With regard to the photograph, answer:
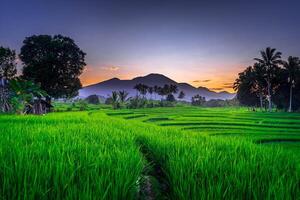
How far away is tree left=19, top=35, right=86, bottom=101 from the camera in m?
37.4

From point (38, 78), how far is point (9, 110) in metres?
17.9

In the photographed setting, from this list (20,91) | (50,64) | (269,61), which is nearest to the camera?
(20,91)

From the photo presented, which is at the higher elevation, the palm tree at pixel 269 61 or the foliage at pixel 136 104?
the palm tree at pixel 269 61

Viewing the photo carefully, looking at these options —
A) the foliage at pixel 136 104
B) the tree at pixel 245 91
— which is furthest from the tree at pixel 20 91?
the tree at pixel 245 91

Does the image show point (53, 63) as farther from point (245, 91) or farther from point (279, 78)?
point (245, 91)

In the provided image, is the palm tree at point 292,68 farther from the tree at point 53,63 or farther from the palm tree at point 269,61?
the tree at point 53,63

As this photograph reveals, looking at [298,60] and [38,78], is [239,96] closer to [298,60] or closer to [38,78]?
[298,60]

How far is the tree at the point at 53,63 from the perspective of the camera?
3744 cm

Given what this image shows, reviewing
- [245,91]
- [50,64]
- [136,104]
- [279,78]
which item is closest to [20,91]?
[50,64]

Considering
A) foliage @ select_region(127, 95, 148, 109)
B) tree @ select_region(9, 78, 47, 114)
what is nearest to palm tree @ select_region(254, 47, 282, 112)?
foliage @ select_region(127, 95, 148, 109)

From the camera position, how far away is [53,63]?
38156mm

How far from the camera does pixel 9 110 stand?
20.2 metres

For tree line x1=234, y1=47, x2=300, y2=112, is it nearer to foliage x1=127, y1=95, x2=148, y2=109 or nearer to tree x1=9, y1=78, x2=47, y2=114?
foliage x1=127, y1=95, x2=148, y2=109

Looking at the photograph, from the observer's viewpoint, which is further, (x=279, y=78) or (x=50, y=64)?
(x=279, y=78)
